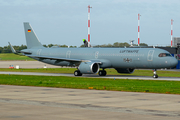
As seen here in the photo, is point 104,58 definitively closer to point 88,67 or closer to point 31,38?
point 88,67

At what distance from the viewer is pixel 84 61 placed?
159 feet

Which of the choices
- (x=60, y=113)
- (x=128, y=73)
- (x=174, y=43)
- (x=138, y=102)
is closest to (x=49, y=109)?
(x=60, y=113)

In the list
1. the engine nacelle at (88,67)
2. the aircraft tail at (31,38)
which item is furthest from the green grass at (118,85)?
the aircraft tail at (31,38)

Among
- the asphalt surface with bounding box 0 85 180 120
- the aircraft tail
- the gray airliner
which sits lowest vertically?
the asphalt surface with bounding box 0 85 180 120

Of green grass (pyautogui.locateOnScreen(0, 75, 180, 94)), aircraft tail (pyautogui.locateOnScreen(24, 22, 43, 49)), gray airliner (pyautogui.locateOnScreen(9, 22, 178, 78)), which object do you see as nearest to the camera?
green grass (pyautogui.locateOnScreen(0, 75, 180, 94))

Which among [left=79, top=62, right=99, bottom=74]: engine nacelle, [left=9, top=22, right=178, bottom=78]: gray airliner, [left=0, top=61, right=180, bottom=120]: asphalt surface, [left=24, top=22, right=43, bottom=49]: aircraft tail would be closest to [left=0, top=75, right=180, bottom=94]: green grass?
[left=0, top=61, right=180, bottom=120]: asphalt surface

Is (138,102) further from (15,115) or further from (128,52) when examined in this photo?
(128,52)

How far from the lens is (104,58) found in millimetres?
47719

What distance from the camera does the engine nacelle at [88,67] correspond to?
149 feet

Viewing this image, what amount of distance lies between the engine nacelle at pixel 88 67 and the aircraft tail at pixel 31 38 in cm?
1409

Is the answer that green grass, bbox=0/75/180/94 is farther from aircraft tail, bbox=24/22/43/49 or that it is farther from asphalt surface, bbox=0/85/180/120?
aircraft tail, bbox=24/22/43/49

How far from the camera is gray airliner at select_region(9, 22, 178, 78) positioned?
141 ft

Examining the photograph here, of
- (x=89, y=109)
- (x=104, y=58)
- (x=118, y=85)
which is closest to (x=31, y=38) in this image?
(x=104, y=58)

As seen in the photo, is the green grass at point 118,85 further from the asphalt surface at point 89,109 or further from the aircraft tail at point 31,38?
the aircraft tail at point 31,38
